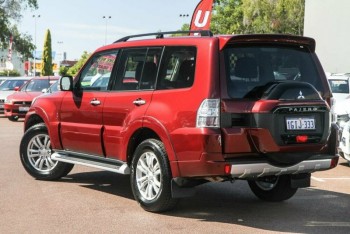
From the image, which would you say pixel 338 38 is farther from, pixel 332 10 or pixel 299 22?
pixel 299 22

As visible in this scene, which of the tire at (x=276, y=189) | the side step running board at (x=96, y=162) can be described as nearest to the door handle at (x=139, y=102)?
the side step running board at (x=96, y=162)

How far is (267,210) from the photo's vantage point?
22.1 feet

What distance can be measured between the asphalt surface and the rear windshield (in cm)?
142

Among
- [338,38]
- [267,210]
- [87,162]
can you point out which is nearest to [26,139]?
[87,162]

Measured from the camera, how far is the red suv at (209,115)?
5.70 metres

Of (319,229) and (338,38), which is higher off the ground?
(338,38)

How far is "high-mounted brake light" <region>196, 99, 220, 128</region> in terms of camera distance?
566 centimetres

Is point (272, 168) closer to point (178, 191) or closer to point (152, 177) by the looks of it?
point (178, 191)

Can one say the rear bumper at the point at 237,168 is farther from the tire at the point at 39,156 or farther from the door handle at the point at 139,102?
the tire at the point at 39,156

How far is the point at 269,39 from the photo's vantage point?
6.12 m

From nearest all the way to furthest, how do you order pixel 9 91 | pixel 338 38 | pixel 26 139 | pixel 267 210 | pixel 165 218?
pixel 165 218 < pixel 267 210 < pixel 26 139 < pixel 9 91 < pixel 338 38

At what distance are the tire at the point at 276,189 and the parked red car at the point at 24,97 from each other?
540 inches

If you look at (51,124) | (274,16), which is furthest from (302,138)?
(274,16)

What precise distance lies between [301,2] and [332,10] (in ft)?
19.2
